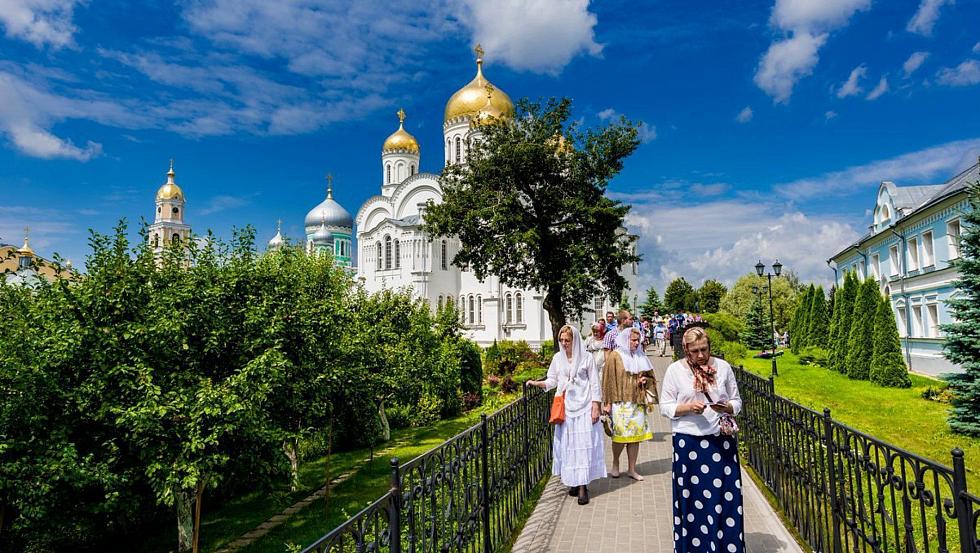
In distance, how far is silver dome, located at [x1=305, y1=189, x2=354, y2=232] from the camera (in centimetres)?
5894

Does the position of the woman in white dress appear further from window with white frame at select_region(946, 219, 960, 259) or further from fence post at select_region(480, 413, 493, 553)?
window with white frame at select_region(946, 219, 960, 259)

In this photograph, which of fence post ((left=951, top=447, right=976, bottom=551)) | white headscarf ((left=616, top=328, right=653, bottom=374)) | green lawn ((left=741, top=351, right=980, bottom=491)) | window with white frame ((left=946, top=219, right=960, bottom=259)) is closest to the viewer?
fence post ((left=951, top=447, right=976, bottom=551))

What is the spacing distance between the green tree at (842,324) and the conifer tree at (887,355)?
2.34m

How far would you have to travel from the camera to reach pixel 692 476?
413 cm

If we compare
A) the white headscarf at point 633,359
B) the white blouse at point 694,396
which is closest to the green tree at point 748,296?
the white headscarf at point 633,359

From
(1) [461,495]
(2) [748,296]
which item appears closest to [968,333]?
(1) [461,495]

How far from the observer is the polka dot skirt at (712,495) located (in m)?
4.04

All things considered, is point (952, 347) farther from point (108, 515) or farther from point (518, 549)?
point (108, 515)

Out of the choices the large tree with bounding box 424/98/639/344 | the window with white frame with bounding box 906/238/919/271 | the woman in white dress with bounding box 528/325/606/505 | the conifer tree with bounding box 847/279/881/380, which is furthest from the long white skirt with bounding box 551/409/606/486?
the window with white frame with bounding box 906/238/919/271

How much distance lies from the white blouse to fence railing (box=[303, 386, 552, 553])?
1567mm

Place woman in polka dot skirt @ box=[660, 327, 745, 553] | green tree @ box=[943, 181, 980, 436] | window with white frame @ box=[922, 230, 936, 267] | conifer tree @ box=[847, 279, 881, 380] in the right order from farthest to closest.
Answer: window with white frame @ box=[922, 230, 936, 267]
conifer tree @ box=[847, 279, 881, 380]
green tree @ box=[943, 181, 980, 436]
woman in polka dot skirt @ box=[660, 327, 745, 553]

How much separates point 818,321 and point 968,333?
16.8 meters

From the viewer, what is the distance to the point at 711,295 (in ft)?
227

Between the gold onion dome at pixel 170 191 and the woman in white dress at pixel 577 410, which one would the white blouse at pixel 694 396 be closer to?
the woman in white dress at pixel 577 410
